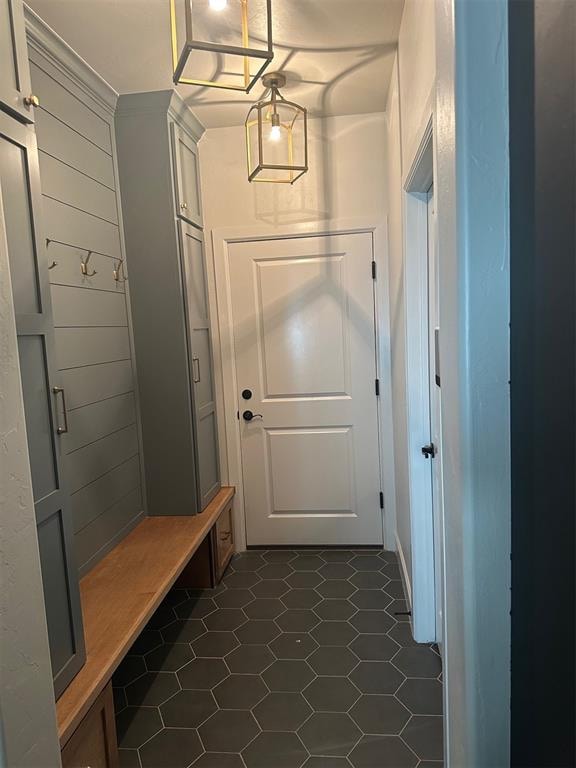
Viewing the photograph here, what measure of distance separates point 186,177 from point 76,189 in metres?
0.79

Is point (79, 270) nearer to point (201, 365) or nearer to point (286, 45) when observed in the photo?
point (201, 365)

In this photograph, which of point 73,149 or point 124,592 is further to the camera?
point 73,149

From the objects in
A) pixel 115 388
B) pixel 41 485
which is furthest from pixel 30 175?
pixel 115 388

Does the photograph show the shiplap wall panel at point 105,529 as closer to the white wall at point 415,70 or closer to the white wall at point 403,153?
the white wall at point 403,153

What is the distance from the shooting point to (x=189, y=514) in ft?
9.28

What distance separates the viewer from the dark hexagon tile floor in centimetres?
179

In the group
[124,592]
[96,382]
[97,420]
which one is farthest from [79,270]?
[124,592]

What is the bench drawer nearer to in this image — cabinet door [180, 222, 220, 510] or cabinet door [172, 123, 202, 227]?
cabinet door [180, 222, 220, 510]

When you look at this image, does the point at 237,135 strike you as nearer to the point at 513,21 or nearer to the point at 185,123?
the point at 185,123

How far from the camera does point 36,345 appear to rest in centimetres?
142

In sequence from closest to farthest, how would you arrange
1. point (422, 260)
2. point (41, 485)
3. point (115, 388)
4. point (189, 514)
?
point (41, 485), point (422, 260), point (115, 388), point (189, 514)

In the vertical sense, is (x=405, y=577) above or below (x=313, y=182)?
below

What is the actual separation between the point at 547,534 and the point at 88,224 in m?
2.33

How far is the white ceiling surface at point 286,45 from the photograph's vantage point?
1.94 m
